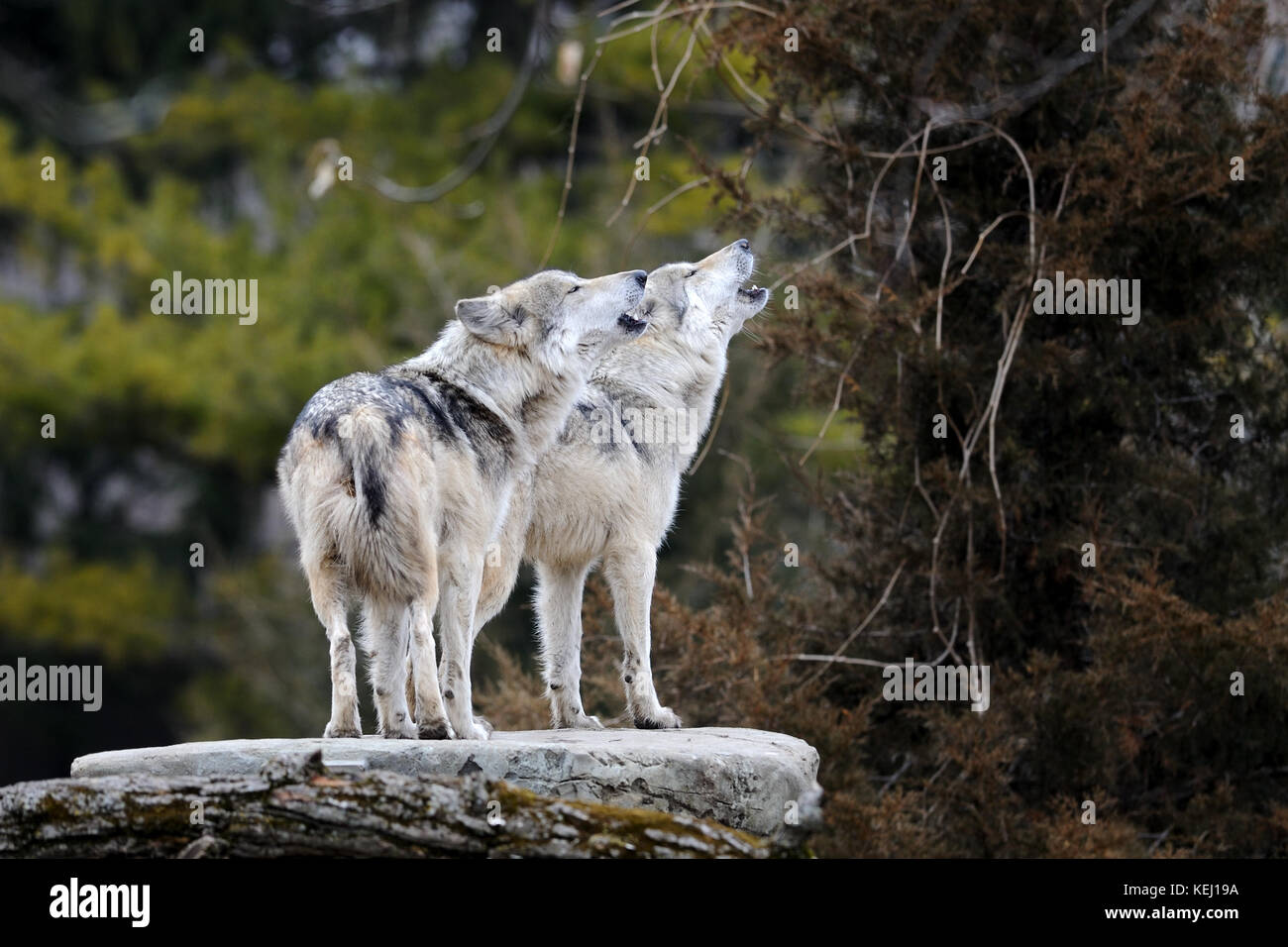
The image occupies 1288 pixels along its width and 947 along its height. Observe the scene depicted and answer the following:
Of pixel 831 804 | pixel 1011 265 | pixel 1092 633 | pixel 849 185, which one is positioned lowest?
pixel 831 804

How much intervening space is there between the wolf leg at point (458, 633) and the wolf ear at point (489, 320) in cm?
113

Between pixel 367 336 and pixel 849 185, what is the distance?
1084 centimetres

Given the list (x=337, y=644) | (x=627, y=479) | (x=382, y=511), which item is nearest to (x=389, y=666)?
(x=337, y=644)

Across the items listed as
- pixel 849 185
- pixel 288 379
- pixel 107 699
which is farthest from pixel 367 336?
pixel 849 185

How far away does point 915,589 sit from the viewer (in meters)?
11.3

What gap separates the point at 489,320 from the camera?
7.95 m

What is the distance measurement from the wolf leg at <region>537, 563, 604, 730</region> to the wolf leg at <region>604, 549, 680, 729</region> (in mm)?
276

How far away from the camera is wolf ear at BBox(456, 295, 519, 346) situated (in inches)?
310

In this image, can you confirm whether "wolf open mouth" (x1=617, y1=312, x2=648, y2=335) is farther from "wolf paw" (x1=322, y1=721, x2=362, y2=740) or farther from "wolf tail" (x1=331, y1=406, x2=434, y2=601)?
"wolf paw" (x1=322, y1=721, x2=362, y2=740)

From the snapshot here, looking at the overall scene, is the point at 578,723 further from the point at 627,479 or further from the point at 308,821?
the point at 308,821

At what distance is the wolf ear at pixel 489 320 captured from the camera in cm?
787

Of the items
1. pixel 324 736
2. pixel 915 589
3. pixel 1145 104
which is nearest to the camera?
pixel 324 736

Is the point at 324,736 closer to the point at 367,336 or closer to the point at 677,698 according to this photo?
the point at 677,698

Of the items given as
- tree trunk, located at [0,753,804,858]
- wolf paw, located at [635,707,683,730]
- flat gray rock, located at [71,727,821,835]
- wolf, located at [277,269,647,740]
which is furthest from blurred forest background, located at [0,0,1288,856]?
tree trunk, located at [0,753,804,858]
